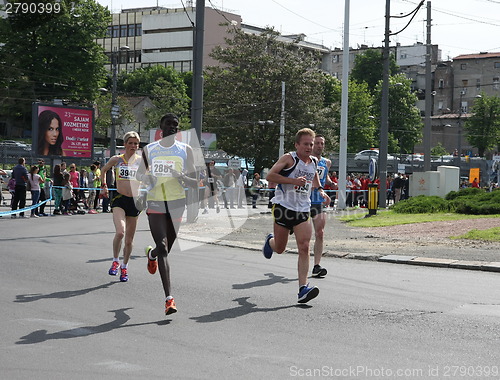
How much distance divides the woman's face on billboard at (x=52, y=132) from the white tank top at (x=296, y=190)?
2704 cm

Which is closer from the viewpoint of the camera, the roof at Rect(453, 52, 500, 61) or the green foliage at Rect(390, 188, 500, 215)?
the green foliage at Rect(390, 188, 500, 215)

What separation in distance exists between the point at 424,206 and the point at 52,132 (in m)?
17.9

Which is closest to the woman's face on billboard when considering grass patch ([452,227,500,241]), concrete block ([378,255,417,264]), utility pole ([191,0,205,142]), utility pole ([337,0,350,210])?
utility pole ([337,0,350,210])

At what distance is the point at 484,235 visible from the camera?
15289 mm

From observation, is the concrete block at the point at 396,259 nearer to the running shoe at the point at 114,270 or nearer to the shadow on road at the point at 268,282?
the shadow on road at the point at 268,282

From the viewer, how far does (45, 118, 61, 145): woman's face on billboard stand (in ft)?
109

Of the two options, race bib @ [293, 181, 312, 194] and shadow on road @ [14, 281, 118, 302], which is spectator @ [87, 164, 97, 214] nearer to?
shadow on road @ [14, 281, 118, 302]

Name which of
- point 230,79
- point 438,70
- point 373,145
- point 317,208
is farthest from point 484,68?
point 317,208

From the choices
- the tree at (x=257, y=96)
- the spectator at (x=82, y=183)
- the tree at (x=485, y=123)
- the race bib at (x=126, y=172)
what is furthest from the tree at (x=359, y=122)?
the race bib at (x=126, y=172)

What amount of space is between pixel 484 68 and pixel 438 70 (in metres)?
6.64

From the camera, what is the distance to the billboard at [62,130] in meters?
32.9

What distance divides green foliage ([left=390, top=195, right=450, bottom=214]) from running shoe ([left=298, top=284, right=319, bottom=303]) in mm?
16496

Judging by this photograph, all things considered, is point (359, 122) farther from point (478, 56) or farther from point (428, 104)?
point (428, 104)

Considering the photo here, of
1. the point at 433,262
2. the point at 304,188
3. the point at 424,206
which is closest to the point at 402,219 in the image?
the point at 424,206
